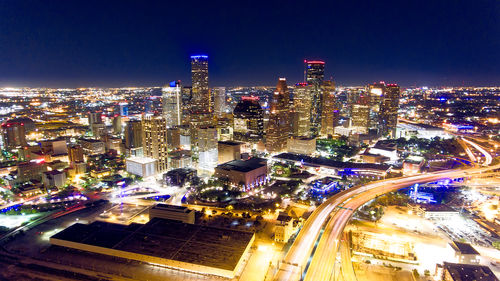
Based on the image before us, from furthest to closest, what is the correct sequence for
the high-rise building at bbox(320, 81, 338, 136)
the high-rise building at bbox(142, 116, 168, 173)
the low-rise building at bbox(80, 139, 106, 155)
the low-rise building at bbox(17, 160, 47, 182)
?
1. the high-rise building at bbox(320, 81, 338, 136)
2. the low-rise building at bbox(80, 139, 106, 155)
3. the high-rise building at bbox(142, 116, 168, 173)
4. the low-rise building at bbox(17, 160, 47, 182)

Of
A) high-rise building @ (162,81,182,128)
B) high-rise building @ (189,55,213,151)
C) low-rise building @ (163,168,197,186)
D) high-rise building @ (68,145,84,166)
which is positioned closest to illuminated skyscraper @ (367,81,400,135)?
high-rise building @ (189,55,213,151)

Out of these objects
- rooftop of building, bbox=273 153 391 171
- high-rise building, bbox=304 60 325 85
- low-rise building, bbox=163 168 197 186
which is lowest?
low-rise building, bbox=163 168 197 186

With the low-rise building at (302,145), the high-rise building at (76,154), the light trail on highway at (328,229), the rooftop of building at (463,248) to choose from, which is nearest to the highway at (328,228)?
the light trail on highway at (328,229)

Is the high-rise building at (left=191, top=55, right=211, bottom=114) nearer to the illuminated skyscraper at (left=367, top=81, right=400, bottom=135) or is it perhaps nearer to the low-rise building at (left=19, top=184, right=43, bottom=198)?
the low-rise building at (left=19, top=184, right=43, bottom=198)

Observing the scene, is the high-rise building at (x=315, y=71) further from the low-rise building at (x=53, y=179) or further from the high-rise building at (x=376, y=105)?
the low-rise building at (x=53, y=179)

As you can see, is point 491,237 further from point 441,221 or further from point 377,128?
point 377,128

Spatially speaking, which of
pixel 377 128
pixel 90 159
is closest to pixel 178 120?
pixel 90 159
